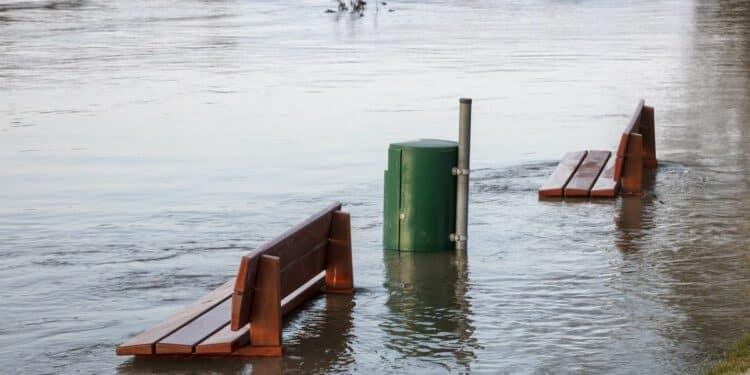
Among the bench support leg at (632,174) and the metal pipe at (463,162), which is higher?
the metal pipe at (463,162)

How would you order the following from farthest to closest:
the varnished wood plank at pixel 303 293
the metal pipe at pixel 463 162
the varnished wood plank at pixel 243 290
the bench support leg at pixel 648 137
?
the bench support leg at pixel 648 137 → the metal pipe at pixel 463 162 → the varnished wood plank at pixel 303 293 → the varnished wood plank at pixel 243 290

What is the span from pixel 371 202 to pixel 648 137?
128 inches

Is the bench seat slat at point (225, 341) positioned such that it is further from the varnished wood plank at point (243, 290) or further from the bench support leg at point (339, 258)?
the bench support leg at point (339, 258)

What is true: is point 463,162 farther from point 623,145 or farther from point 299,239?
point 623,145

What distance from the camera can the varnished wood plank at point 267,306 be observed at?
7777 millimetres

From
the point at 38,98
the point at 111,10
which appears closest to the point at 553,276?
the point at 38,98

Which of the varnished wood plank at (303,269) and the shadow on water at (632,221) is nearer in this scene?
the varnished wood plank at (303,269)

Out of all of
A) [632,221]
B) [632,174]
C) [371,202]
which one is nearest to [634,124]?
[632,174]

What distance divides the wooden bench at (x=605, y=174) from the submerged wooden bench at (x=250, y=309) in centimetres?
435

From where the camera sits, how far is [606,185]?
42.7 ft

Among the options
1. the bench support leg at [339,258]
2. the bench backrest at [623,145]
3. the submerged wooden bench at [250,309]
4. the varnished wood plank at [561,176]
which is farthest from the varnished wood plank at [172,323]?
the bench backrest at [623,145]

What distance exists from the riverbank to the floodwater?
0.16 metres

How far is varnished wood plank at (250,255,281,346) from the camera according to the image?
7777 mm

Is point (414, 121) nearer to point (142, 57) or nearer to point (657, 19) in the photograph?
point (142, 57)
